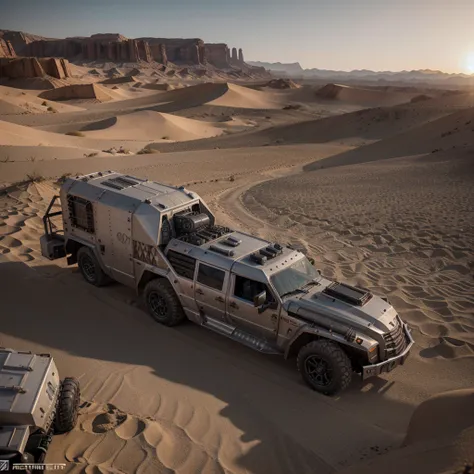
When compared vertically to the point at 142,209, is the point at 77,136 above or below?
below

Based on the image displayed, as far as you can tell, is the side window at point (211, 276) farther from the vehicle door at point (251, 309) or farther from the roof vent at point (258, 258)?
the roof vent at point (258, 258)

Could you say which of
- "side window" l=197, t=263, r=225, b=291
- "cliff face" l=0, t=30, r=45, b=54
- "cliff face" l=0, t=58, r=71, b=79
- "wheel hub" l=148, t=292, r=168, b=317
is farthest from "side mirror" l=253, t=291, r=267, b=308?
"cliff face" l=0, t=30, r=45, b=54

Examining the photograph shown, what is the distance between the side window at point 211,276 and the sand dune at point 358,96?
7876 cm

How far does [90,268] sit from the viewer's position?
935 centimetres

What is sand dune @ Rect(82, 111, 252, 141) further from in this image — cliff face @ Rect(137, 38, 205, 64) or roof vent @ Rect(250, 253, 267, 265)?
cliff face @ Rect(137, 38, 205, 64)

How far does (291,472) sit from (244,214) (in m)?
11.2

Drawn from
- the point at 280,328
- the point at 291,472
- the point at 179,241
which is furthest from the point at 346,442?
the point at 179,241

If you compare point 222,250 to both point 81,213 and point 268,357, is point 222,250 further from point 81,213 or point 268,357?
point 81,213

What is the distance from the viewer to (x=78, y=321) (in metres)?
8.10

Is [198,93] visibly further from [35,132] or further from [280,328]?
[280,328]

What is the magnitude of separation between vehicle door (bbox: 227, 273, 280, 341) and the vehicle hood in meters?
0.28

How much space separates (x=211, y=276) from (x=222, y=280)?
0.78 ft

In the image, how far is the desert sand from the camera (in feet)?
16.5

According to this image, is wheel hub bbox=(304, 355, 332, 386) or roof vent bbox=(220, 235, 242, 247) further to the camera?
roof vent bbox=(220, 235, 242, 247)
